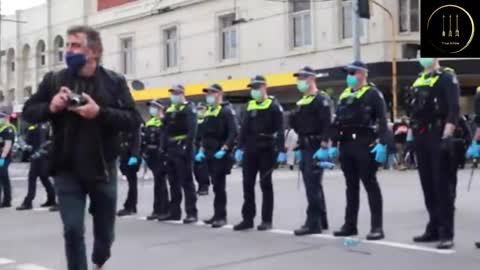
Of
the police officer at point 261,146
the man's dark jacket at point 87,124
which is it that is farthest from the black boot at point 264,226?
the man's dark jacket at point 87,124

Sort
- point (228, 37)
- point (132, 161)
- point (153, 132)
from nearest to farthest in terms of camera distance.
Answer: point (153, 132) < point (132, 161) < point (228, 37)

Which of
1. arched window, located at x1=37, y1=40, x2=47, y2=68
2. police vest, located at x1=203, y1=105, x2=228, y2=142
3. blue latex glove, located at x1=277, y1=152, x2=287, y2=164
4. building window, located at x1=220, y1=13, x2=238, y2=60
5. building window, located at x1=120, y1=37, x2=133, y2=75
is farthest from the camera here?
arched window, located at x1=37, y1=40, x2=47, y2=68

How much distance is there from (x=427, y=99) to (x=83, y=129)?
4210mm

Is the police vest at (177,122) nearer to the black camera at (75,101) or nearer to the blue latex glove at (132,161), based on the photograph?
the blue latex glove at (132,161)

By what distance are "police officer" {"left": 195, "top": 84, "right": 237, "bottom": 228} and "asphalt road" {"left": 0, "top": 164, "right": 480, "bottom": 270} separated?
0.37 meters

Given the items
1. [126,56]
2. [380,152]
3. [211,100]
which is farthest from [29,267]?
[126,56]

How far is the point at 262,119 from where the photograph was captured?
10.2 meters

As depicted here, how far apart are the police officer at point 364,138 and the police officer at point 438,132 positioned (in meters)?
0.46

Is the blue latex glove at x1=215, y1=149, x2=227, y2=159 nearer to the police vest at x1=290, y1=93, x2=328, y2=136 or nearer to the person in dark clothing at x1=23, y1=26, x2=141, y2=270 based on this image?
the police vest at x1=290, y1=93, x2=328, y2=136

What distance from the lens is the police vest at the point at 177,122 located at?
1142cm

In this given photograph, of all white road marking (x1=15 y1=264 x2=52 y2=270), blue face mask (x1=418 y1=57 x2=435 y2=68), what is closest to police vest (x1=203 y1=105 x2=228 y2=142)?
blue face mask (x1=418 y1=57 x2=435 y2=68)

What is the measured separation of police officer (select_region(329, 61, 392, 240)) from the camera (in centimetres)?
895

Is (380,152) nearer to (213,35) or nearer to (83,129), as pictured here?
(83,129)

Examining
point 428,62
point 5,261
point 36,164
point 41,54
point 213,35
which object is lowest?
point 5,261
